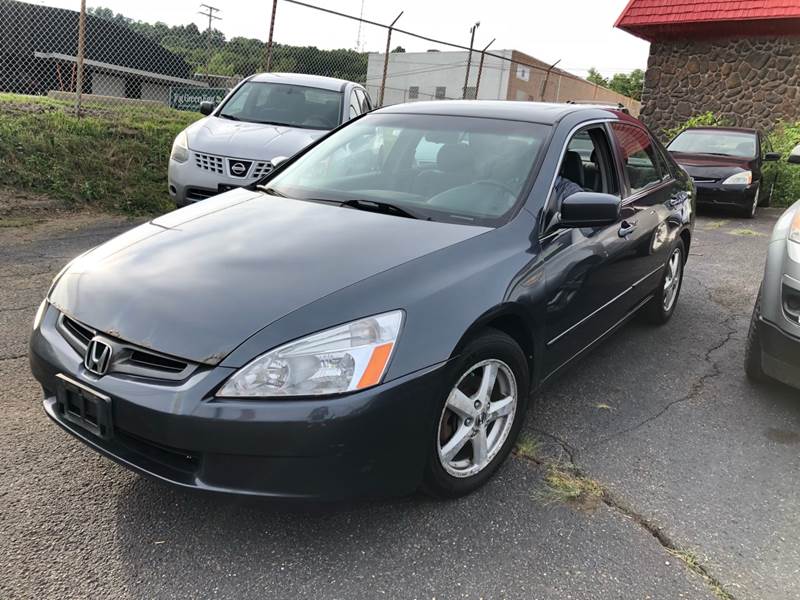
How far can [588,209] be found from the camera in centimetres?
297

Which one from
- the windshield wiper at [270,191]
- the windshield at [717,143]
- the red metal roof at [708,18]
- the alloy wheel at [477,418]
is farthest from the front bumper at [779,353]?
the red metal roof at [708,18]

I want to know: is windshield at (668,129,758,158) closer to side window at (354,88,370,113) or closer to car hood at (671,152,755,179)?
car hood at (671,152,755,179)

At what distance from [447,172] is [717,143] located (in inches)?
379

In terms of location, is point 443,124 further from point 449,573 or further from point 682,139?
point 682,139

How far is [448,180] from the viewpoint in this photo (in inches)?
129

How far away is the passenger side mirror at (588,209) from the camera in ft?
9.77

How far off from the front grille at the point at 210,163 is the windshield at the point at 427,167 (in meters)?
3.15

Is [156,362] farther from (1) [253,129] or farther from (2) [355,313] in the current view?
(1) [253,129]

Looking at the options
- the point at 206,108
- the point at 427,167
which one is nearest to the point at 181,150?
the point at 206,108

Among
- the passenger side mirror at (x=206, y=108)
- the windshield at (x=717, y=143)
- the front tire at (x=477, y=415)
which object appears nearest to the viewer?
the front tire at (x=477, y=415)

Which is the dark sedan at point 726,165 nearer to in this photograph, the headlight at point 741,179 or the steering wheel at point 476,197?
the headlight at point 741,179

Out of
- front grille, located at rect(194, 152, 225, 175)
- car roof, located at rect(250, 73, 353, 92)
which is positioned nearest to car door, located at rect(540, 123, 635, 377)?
front grille, located at rect(194, 152, 225, 175)

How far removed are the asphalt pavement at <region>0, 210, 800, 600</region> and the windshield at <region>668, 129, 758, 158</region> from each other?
8.62 m

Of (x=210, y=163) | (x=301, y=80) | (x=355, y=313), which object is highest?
(x=301, y=80)
